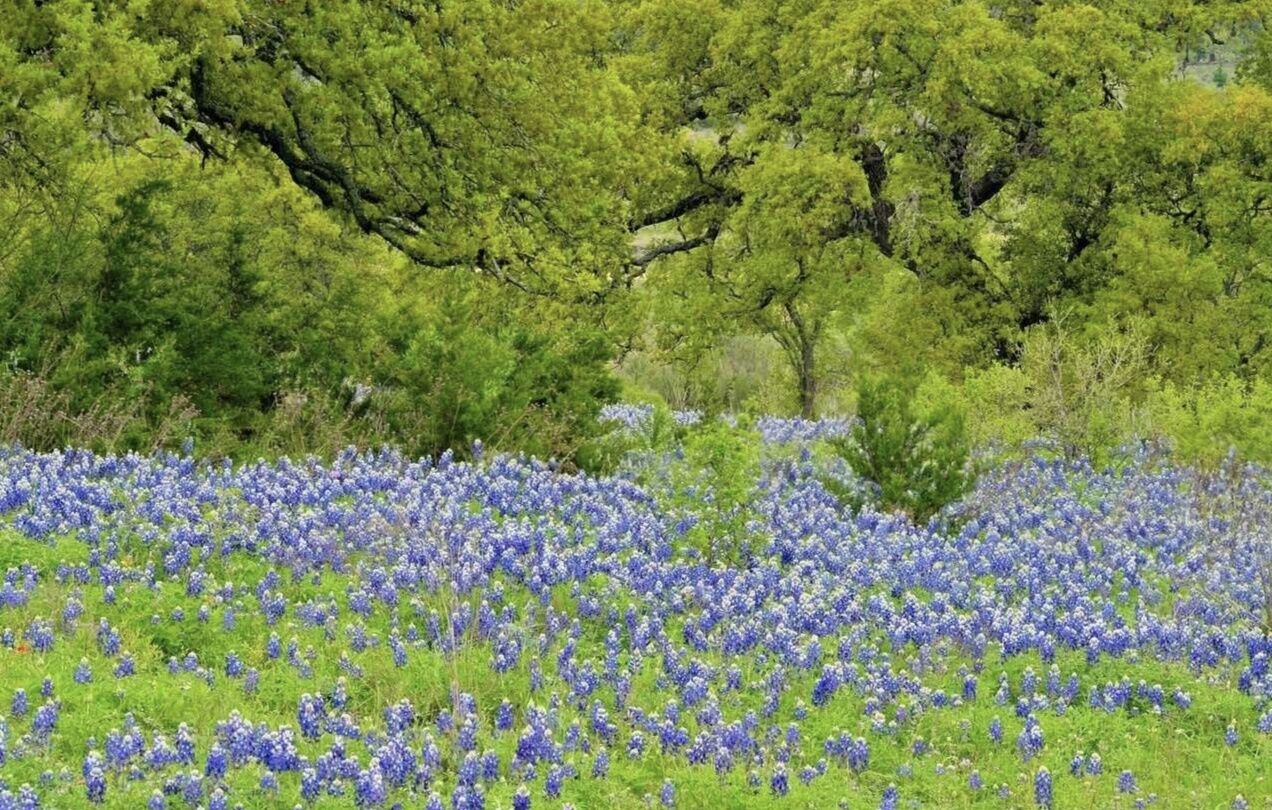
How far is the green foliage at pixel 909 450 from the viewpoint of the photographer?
41.5ft

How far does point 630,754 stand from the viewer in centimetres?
604

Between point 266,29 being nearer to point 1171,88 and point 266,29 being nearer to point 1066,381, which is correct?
point 1066,381

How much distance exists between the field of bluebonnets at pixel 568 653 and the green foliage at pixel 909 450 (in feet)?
5.21

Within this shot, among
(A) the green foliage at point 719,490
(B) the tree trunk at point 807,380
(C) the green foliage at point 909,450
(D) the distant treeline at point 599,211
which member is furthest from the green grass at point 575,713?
(B) the tree trunk at point 807,380

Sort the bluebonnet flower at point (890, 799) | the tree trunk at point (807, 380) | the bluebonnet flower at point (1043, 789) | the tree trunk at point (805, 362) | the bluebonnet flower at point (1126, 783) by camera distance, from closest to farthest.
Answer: the bluebonnet flower at point (890, 799), the bluebonnet flower at point (1043, 789), the bluebonnet flower at point (1126, 783), the tree trunk at point (805, 362), the tree trunk at point (807, 380)

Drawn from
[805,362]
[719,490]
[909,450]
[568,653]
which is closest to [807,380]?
[805,362]

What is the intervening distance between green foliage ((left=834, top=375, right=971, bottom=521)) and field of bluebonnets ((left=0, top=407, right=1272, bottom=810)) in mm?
1587

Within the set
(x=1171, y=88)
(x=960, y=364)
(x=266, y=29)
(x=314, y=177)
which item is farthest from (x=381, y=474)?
(x=1171, y=88)

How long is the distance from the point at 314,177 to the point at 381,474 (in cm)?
923

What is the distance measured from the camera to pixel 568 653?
7.13 m

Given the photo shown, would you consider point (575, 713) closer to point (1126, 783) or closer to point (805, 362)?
point (1126, 783)

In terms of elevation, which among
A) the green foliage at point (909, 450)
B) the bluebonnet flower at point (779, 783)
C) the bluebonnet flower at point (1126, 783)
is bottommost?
the green foliage at point (909, 450)

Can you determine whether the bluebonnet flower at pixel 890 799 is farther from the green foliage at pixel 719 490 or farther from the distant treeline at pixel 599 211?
the distant treeline at pixel 599 211

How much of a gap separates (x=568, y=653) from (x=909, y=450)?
652 centimetres
